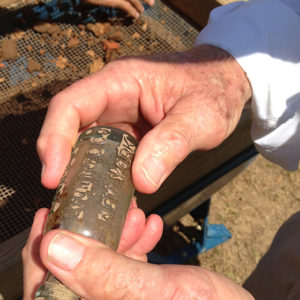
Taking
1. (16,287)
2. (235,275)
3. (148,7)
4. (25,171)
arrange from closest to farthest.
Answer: (16,287) → (25,171) → (148,7) → (235,275)

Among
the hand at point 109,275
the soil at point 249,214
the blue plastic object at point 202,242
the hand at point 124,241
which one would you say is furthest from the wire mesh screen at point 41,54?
the soil at point 249,214

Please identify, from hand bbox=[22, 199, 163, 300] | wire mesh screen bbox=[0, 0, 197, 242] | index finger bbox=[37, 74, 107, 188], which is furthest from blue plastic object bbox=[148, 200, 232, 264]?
index finger bbox=[37, 74, 107, 188]

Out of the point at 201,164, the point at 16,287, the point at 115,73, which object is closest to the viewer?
the point at 115,73

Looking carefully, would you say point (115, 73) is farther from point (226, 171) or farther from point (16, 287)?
point (226, 171)

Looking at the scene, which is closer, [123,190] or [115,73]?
[123,190]

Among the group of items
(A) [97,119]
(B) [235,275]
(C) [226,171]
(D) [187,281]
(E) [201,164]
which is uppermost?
(A) [97,119]

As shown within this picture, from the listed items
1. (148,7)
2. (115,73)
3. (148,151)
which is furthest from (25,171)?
(148,7)

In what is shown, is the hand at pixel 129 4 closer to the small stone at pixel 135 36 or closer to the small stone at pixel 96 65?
the small stone at pixel 135 36
